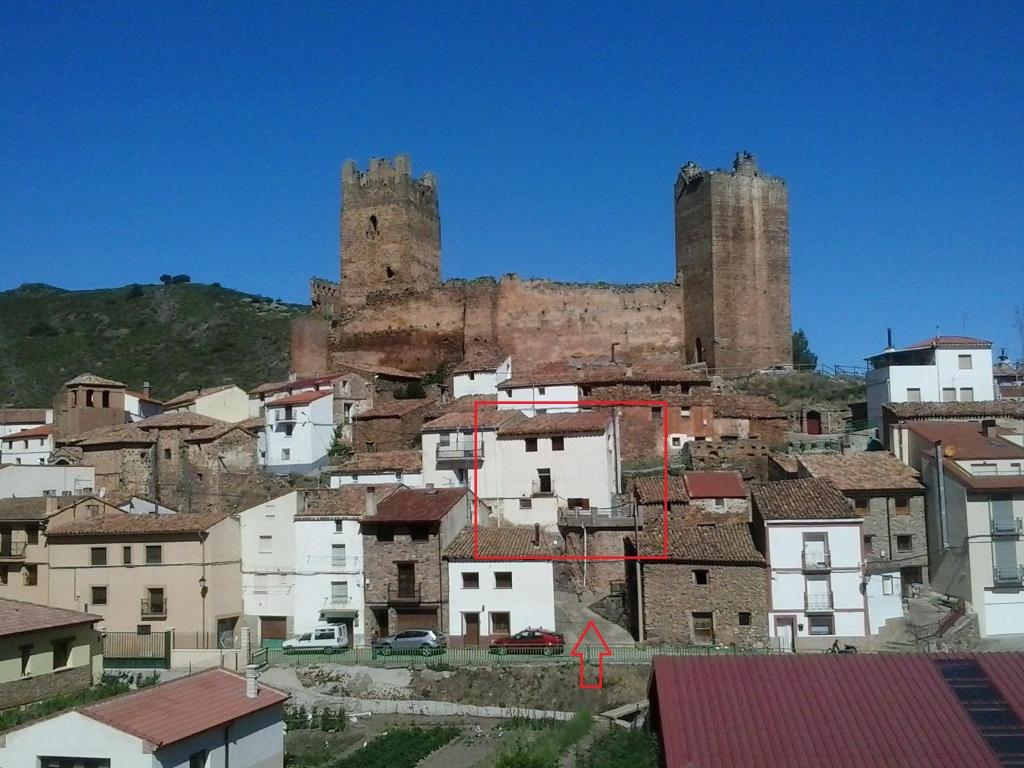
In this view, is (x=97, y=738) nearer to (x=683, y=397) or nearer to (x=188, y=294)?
(x=683, y=397)

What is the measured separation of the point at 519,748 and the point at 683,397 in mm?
22865

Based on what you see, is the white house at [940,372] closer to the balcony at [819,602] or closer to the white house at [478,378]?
the balcony at [819,602]

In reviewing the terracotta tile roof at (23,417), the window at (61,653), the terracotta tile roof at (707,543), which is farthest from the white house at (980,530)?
the terracotta tile roof at (23,417)

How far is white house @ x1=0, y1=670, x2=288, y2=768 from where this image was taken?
1780cm

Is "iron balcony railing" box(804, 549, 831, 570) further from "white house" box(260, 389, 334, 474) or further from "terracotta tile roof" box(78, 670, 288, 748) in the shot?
"white house" box(260, 389, 334, 474)

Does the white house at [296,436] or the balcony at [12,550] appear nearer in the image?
the balcony at [12,550]

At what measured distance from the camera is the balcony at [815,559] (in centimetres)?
2895

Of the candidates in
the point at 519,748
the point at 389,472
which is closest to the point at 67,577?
the point at 389,472

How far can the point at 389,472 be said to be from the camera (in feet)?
122

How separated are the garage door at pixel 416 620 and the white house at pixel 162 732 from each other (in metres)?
10.6

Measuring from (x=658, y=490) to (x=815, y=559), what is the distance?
6.32 meters

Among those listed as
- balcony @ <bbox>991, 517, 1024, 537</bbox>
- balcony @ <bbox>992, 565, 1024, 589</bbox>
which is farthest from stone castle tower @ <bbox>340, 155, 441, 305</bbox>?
balcony @ <bbox>992, 565, 1024, 589</bbox>

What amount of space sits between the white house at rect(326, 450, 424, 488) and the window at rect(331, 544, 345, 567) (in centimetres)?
418

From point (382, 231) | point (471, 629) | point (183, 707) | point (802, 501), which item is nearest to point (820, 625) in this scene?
point (802, 501)
